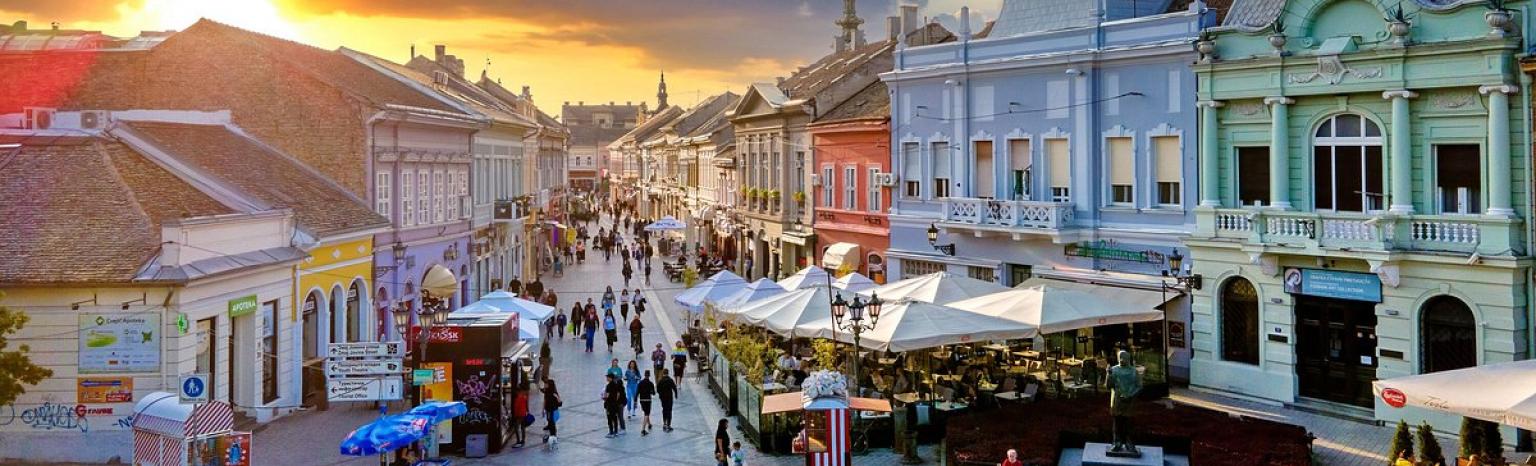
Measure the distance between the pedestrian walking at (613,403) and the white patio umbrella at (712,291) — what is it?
8.91m

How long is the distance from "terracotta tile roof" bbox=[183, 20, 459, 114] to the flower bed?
1889 cm

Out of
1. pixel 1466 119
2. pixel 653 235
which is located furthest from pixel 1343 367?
pixel 653 235

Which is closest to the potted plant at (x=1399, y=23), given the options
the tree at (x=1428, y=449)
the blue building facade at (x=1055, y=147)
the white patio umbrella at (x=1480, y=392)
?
the blue building facade at (x=1055, y=147)

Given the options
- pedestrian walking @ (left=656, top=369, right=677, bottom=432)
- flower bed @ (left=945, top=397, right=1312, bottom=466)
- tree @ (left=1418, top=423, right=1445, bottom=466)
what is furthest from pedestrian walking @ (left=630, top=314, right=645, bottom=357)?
tree @ (left=1418, top=423, right=1445, bottom=466)

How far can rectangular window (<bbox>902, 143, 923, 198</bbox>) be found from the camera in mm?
36875

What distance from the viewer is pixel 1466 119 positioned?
2284 centimetres

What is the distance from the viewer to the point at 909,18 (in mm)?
48781

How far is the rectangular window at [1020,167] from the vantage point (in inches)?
1304

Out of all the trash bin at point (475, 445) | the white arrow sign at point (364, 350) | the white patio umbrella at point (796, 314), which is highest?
the white patio umbrella at point (796, 314)

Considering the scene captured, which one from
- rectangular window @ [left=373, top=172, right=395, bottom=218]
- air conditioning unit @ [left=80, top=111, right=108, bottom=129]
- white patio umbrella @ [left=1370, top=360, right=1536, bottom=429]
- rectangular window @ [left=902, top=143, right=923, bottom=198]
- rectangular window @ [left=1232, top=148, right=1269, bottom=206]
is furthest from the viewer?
rectangular window @ [left=902, top=143, right=923, bottom=198]

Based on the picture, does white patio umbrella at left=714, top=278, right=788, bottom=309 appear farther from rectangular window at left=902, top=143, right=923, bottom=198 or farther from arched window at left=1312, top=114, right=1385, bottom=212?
arched window at left=1312, top=114, right=1385, bottom=212

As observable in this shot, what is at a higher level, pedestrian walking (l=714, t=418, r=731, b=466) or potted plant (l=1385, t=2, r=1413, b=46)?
potted plant (l=1385, t=2, r=1413, b=46)

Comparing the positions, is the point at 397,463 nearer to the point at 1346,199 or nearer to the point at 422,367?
the point at 422,367

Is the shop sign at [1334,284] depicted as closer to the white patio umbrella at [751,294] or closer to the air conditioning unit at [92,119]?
the white patio umbrella at [751,294]
